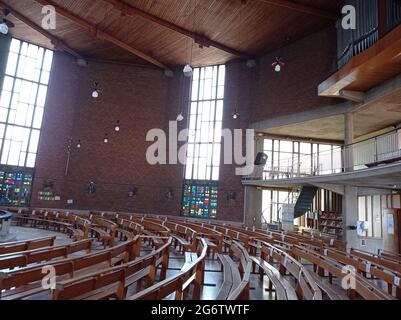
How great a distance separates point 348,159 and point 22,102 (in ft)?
47.1

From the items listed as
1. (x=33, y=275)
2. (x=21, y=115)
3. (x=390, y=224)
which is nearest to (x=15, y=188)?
(x=21, y=115)

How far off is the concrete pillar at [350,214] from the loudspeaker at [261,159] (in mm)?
4142

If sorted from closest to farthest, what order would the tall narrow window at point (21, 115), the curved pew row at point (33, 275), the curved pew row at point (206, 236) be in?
1. the curved pew row at point (33, 275)
2. the curved pew row at point (206, 236)
3. the tall narrow window at point (21, 115)

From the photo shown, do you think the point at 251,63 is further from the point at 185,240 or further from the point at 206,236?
the point at 185,240

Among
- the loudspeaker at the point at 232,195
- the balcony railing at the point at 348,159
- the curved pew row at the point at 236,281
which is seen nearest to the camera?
the curved pew row at the point at 236,281

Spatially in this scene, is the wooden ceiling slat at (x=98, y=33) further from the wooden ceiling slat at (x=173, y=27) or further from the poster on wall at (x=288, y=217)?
the poster on wall at (x=288, y=217)

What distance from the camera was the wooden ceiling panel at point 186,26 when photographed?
446 inches

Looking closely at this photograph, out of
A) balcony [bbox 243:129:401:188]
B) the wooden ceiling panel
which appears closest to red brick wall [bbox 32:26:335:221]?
the wooden ceiling panel

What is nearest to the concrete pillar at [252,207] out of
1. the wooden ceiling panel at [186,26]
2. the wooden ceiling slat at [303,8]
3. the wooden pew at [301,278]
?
the wooden ceiling panel at [186,26]

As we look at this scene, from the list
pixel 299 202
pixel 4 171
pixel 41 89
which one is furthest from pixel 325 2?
pixel 4 171

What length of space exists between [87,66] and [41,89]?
8.31 feet

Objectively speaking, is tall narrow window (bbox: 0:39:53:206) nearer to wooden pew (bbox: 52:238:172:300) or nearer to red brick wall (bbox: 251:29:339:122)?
red brick wall (bbox: 251:29:339:122)

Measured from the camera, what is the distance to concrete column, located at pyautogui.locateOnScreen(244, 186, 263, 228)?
14000 mm

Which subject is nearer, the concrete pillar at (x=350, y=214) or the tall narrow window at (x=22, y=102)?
the concrete pillar at (x=350, y=214)
